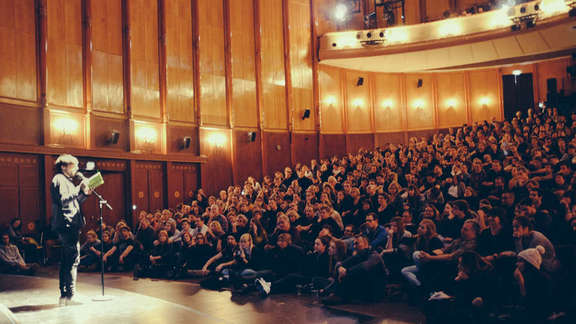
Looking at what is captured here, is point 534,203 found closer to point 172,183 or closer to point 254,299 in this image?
point 254,299

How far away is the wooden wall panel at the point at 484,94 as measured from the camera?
17000mm

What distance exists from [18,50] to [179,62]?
396cm

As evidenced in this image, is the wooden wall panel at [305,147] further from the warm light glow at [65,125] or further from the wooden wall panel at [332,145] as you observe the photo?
the warm light glow at [65,125]

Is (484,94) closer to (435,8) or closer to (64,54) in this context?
(435,8)

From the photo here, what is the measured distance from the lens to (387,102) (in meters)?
17.3

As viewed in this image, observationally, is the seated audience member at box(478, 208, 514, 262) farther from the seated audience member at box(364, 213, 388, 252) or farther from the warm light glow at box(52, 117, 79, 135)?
the warm light glow at box(52, 117, 79, 135)

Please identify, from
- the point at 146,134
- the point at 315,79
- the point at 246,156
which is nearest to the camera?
the point at 146,134

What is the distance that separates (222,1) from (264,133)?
12.4 feet

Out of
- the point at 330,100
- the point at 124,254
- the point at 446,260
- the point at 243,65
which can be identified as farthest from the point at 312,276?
the point at 330,100

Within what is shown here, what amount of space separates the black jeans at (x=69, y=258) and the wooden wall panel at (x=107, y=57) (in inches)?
303

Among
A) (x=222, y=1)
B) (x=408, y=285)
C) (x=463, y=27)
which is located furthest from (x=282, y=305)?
(x=463, y=27)

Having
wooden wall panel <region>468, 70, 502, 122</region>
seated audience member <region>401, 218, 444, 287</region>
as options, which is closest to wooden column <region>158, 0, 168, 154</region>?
seated audience member <region>401, 218, 444, 287</region>

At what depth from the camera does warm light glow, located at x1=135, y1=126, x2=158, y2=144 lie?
12.5m

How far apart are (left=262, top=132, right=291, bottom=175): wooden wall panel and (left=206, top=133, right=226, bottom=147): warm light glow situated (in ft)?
4.20
